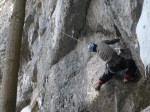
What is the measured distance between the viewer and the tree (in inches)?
237

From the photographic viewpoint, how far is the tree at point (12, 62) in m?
6.02

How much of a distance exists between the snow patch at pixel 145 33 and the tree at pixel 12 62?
220 cm

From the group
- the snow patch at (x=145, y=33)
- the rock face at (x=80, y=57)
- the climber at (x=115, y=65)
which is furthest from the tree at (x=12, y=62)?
the snow patch at (x=145, y=33)

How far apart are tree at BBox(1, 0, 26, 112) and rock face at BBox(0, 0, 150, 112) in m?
1.26

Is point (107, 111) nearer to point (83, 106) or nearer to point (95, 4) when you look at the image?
point (83, 106)

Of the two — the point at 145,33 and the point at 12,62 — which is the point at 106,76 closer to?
the point at 145,33

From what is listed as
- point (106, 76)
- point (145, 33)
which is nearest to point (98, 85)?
point (106, 76)

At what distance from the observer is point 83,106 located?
7.09 m

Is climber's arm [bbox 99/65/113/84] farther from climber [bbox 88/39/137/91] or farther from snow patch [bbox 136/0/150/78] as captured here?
snow patch [bbox 136/0/150/78]

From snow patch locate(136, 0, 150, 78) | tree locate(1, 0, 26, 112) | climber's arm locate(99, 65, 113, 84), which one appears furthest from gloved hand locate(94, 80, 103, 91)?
tree locate(1, 0, 26, 112)

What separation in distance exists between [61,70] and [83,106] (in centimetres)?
135

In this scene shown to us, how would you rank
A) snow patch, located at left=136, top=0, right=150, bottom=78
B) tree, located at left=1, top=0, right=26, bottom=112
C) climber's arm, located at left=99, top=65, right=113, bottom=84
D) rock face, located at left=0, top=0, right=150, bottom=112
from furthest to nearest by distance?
climber's arm, located at left=99, top=65, right=113, bottom=84 < rock face, located at left=0, top=0, right=150, bottom=112 < tree, located at left=1, top=0, right=26, bottom=112 < snow patch, located at left=136, top=0, right=150, bottom=78

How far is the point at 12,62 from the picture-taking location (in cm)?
635

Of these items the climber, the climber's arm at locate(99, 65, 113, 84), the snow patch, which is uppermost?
the snow patch
